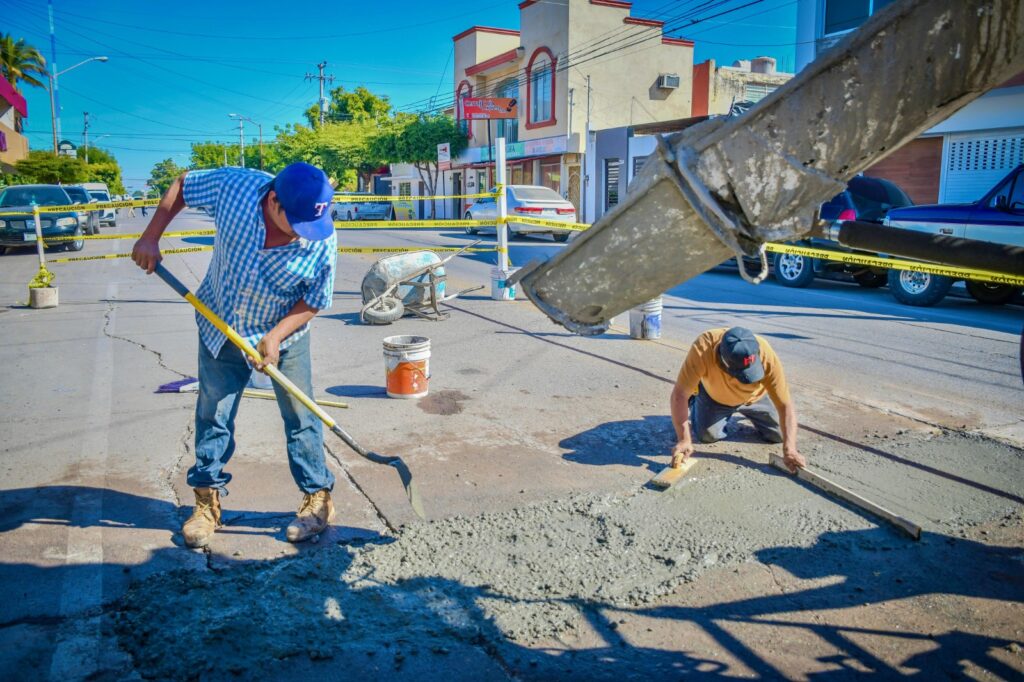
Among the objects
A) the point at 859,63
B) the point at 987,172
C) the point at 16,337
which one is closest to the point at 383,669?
the point at 859,63

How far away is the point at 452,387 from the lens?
267 inches

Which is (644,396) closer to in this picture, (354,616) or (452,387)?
(452,387)

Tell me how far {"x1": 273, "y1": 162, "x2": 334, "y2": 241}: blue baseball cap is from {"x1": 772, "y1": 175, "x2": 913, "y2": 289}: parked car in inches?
455

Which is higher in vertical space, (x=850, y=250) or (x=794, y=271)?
(x=850, y=250)

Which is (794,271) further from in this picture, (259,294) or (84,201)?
(84,201)

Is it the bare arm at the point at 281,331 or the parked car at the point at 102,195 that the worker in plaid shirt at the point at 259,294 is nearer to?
the bare arm at the point at 281,331

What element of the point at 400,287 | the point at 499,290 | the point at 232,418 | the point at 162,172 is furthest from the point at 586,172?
the point at 162,172

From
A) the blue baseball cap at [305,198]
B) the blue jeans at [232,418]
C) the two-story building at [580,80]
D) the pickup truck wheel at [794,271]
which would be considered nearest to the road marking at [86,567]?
the blue jeans at [232,418]

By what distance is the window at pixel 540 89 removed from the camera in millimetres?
35469

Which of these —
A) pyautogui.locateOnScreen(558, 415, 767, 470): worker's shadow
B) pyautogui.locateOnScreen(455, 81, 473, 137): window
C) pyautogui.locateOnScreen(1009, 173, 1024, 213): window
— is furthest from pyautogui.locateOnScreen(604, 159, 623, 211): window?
pyautogui.locateOnScreen(558, 415, 767, 470): worker's shadow

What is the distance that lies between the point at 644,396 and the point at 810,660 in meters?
3.59

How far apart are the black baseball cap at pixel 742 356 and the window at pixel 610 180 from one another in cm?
2824

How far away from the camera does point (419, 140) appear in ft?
146

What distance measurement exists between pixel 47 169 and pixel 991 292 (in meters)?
40.3
